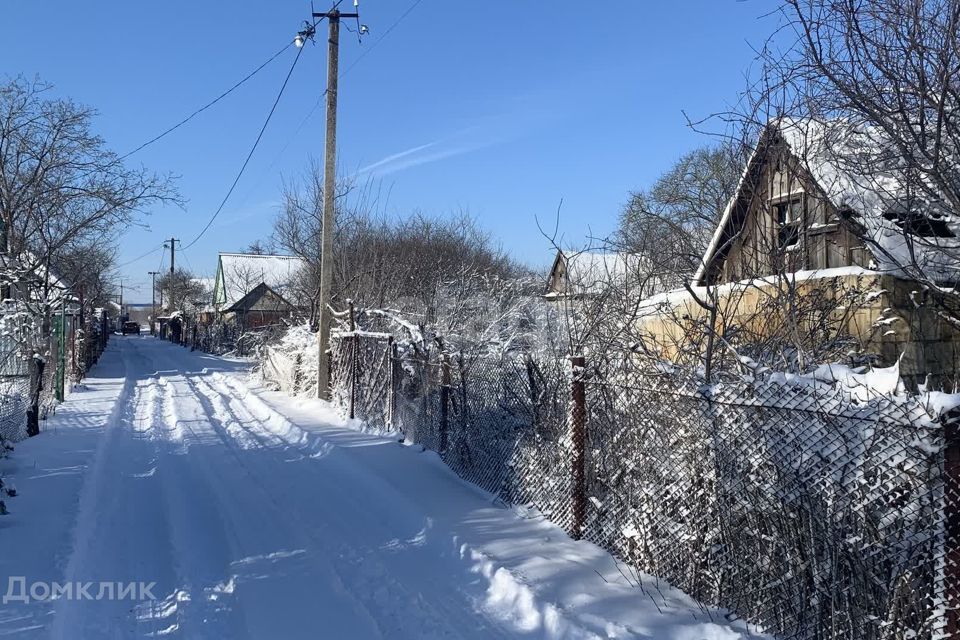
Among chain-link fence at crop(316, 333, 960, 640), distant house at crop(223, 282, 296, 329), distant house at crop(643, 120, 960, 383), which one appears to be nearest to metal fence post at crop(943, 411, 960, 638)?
chain-link fence at crop(316, 333, 960, 640)

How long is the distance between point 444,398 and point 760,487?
5004 mm

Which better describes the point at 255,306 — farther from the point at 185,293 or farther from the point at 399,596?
the point at 399,596

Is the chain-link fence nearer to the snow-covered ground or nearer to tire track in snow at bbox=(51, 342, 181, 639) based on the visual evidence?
the snow-covered ground

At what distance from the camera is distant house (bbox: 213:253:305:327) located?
156 feet

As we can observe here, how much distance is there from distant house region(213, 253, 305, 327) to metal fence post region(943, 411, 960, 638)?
4440 cm

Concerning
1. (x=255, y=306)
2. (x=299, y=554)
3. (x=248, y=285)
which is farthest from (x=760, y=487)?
(x=248, y=285)

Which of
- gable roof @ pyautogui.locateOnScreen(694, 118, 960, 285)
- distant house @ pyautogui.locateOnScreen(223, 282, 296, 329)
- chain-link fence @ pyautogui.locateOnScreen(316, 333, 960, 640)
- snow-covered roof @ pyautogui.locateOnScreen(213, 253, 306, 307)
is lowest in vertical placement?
chain-link fence @ pyautogui.locateOnScreen(316, 333, 960, 640)

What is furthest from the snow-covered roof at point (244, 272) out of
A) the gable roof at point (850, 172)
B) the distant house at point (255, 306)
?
the gable roof at point (850, 172)

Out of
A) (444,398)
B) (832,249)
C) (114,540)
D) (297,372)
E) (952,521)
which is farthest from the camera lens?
(297,372)

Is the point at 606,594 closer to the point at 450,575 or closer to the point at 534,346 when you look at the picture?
the point at 450,575

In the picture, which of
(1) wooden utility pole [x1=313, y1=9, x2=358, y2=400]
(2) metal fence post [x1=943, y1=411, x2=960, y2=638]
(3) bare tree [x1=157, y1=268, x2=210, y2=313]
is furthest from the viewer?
(3) bare tree [x1=157, y1=268, x2=210, y2=313]

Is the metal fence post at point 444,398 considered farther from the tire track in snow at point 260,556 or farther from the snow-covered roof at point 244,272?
the snow-covered roof at point 244,272

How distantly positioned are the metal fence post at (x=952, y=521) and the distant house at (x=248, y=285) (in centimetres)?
4440

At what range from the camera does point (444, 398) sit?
8.65m
